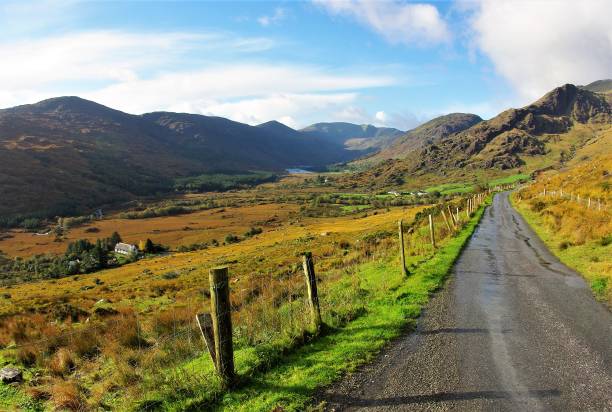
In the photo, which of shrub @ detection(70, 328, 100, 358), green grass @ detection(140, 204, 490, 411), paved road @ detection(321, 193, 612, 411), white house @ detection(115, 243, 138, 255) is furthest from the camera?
white house @ detection(115, 243, 138, 255)

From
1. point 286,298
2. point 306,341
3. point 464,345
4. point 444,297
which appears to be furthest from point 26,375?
point 444,297

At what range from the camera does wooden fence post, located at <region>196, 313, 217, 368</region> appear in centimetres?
820

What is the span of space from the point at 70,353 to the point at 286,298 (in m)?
9.08

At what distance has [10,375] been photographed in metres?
11.2

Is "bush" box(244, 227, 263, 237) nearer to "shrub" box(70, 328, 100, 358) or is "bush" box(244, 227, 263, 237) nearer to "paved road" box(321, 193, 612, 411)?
"shrub" box(70, 328, 100, 358)

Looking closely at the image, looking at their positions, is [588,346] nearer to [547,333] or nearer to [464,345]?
[547,333]

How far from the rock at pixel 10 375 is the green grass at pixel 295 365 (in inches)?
200

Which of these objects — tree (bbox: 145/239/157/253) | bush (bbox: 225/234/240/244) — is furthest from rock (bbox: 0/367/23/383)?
tree (bbox: 145/239/157/253)

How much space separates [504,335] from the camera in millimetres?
10320

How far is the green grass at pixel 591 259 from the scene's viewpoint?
14059 mm

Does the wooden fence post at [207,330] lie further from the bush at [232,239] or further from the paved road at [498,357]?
the bush at [232,239]

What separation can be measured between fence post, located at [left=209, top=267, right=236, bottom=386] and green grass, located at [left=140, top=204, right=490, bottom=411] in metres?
0.29

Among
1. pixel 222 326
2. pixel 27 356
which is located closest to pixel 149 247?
pixel 27 356

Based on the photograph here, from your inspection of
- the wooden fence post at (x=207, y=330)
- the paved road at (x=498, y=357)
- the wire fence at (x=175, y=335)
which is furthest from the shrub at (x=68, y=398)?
the paved road at (x=498, y=357)
